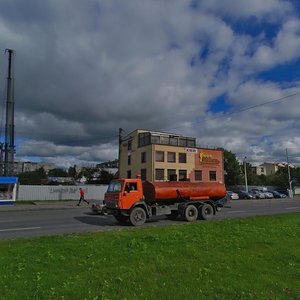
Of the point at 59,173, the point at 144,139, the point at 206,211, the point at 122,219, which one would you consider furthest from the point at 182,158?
the point at 59,173

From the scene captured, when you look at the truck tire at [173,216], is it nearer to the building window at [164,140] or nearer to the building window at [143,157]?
the building window at [143,157]

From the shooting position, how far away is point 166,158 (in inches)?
2486

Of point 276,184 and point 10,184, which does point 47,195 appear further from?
point 276,184

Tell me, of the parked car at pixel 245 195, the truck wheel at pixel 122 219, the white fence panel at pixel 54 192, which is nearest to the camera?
the truck wheel at pixel 122 219

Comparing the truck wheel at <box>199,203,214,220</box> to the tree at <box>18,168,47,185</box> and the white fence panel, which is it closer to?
the white fence panel

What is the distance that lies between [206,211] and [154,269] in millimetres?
14484

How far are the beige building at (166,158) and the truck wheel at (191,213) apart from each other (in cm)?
3975

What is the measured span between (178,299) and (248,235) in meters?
Result: 6.44

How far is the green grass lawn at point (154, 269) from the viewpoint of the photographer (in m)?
5.24

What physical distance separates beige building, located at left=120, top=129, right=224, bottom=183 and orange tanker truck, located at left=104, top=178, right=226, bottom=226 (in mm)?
38859

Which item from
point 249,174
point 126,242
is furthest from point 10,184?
point 249,174

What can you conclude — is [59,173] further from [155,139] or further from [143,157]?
[155,139]

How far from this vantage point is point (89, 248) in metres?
8.83

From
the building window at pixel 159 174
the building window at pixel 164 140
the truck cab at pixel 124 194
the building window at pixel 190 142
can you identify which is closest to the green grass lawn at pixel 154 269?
the truck cab at pixel 124 194
